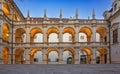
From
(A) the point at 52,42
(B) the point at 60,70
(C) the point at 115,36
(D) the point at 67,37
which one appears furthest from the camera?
(D) the point at 67,37

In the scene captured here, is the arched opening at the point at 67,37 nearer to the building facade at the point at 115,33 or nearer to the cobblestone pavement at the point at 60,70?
the building facade at the point at 115,33

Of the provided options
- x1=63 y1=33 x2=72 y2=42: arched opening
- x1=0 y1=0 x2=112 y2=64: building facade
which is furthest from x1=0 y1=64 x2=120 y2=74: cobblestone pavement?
x1=63 y1=33 x2=72 y2=42: arched opening

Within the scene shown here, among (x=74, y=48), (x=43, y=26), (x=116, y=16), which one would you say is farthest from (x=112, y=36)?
(x=43, y=26)

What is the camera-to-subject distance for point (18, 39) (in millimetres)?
48000

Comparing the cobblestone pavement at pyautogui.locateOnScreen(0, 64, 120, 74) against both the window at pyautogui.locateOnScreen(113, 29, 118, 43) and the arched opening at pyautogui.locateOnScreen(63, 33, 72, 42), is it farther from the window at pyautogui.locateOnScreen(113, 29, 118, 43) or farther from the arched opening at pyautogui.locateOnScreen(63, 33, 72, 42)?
the arched opening at pyautogui.locateOnScreen(63, 33, 72, 42)

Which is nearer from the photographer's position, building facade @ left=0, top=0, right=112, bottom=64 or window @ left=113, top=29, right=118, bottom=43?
window @ left=113, top=29, right=118, bottom=43

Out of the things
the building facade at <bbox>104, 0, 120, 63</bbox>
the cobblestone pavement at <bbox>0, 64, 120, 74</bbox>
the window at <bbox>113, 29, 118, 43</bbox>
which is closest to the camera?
the cobblestone pavement at <bbox>0, 64, 120, 74</bbox>

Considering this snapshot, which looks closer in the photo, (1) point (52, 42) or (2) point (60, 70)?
(2) point (60, 70)

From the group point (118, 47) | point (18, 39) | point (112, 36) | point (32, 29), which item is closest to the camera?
point (118, 47)

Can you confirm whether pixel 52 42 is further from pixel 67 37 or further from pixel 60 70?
pixel 60 70

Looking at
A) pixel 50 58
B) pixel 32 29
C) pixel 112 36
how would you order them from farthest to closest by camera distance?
pixel 50 58, pixel 32 29, pixel 112 36

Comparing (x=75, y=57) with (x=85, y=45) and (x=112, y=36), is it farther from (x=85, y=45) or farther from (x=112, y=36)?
(x=112, y=36)

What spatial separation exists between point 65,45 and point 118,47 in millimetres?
10818

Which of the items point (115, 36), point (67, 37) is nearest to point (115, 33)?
point (115, 36)
